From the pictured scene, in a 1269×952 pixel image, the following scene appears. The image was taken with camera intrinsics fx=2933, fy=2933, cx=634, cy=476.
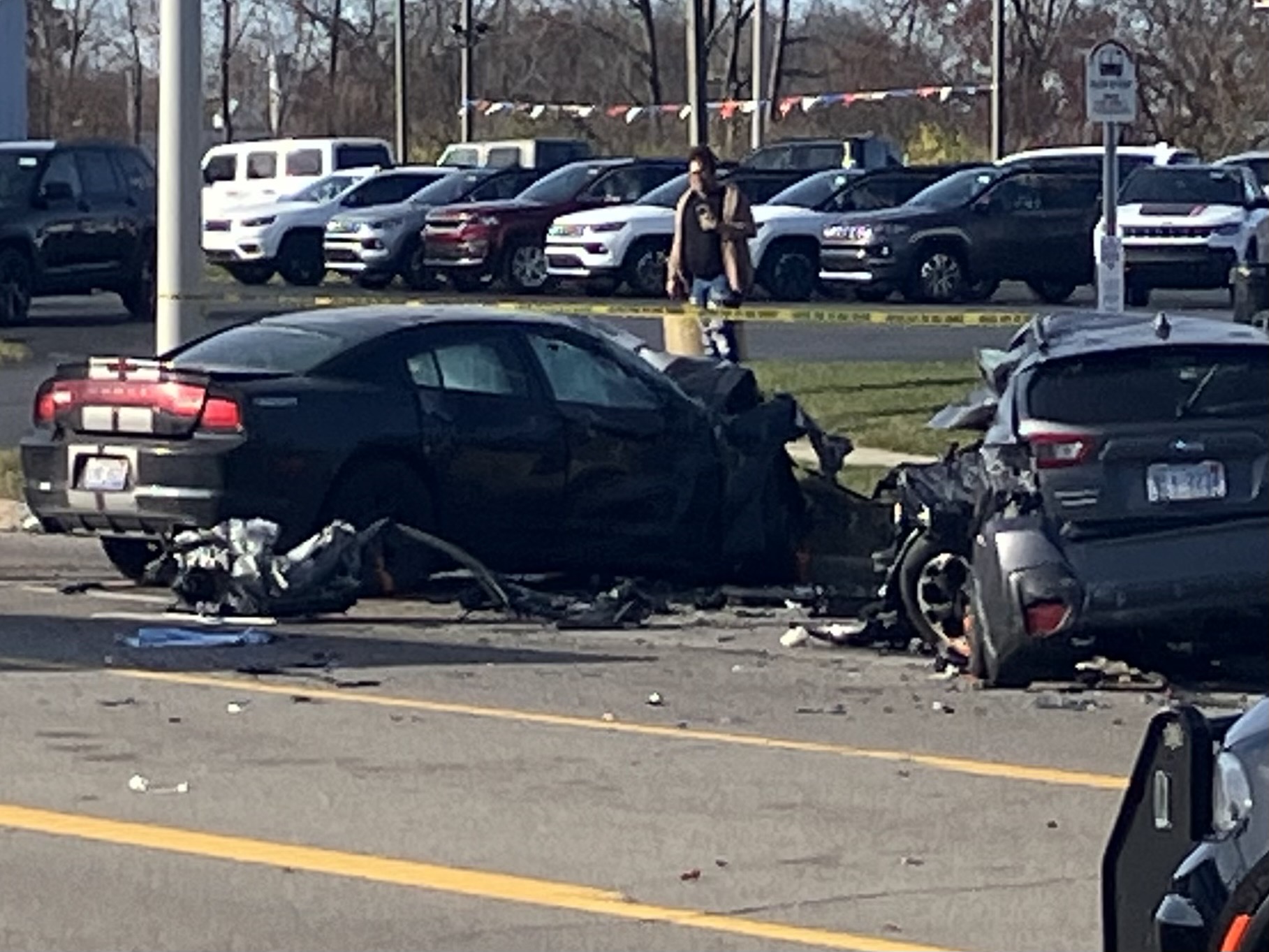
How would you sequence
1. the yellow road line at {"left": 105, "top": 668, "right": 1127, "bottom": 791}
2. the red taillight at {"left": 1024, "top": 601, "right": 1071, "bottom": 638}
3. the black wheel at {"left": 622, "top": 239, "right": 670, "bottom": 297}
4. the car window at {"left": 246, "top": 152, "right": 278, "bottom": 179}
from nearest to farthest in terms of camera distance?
the yellow road line at {"left": 105, "top": 668, "right": 1127, "bottom": 791} → the red taillight at {"left": 1024, "top": 601, "right": 1071, "bottom": 638} → the black wheel at {"left": 622, "top": 239, "right": 670, "bottom": 297} → the car window at {"left": 246, "top": 152, "right": 278, "bottom": 179}

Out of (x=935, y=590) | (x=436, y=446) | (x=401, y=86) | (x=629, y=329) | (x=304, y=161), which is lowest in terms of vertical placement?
(x=629, y=329)

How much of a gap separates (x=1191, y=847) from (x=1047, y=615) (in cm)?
555

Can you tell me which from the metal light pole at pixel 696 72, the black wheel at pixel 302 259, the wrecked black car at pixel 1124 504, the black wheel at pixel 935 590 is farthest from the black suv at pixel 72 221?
the wrecked black car at pixel 1124 504

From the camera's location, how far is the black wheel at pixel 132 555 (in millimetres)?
14773

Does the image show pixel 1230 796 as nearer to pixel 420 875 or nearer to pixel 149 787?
pixel 420 875

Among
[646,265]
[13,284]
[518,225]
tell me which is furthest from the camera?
[518,225]

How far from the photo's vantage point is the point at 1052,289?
37375mm

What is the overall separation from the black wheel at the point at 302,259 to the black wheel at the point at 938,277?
9.86m

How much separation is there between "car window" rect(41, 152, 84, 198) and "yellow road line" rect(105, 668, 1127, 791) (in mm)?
23029

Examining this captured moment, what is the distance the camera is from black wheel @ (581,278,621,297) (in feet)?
124

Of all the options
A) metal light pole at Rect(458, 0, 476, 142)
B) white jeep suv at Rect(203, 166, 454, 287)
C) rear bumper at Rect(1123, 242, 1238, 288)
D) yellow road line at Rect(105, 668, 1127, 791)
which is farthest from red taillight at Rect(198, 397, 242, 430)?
metal light pole at Rect(458, 0, 476, 142)

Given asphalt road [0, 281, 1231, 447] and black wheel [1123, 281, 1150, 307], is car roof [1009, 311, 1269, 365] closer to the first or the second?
asphalt road [0, 281, 1231, 447]

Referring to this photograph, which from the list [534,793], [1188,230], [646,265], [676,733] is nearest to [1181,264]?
[1188,230]

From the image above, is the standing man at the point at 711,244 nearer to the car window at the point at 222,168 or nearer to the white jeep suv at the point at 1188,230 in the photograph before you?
the white jeep suv at the point at 1188,230
